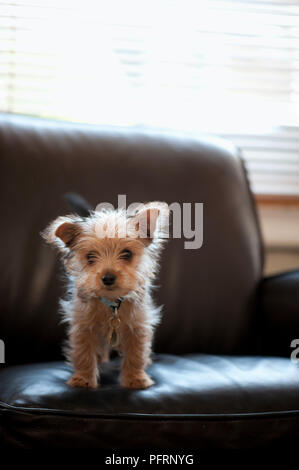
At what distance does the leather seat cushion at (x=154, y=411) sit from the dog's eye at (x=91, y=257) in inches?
10.1

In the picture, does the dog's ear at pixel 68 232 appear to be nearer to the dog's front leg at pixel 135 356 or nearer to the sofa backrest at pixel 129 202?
the dog's front leg at pixel 135 356

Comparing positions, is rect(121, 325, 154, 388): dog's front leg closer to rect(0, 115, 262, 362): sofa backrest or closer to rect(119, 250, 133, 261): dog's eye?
rect(119, 250, 133, 261): dog's eye

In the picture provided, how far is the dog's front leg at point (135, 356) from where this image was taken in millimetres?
1074

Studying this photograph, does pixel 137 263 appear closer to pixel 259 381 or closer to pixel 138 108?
pixel 259 381

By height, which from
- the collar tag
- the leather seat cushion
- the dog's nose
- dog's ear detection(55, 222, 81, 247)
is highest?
dog's ear detection(55, 222, 81, 247)

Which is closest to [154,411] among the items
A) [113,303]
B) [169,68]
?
[113,303]

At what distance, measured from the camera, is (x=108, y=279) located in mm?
956

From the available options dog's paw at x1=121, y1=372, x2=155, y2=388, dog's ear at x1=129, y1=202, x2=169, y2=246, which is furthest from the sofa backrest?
dog's ear at x1=129, y1=202, x2=169, y2=246

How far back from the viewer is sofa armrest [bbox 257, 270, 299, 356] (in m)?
1.50

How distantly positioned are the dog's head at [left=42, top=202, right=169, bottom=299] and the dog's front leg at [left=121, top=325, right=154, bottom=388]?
12cm

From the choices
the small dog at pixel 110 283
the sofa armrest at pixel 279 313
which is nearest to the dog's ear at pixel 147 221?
the small dog at pixel 110 283

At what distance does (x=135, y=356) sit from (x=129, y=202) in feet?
2.10

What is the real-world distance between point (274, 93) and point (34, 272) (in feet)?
4.23

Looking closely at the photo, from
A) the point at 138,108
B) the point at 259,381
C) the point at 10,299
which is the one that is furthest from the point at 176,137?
the point at 259,381
